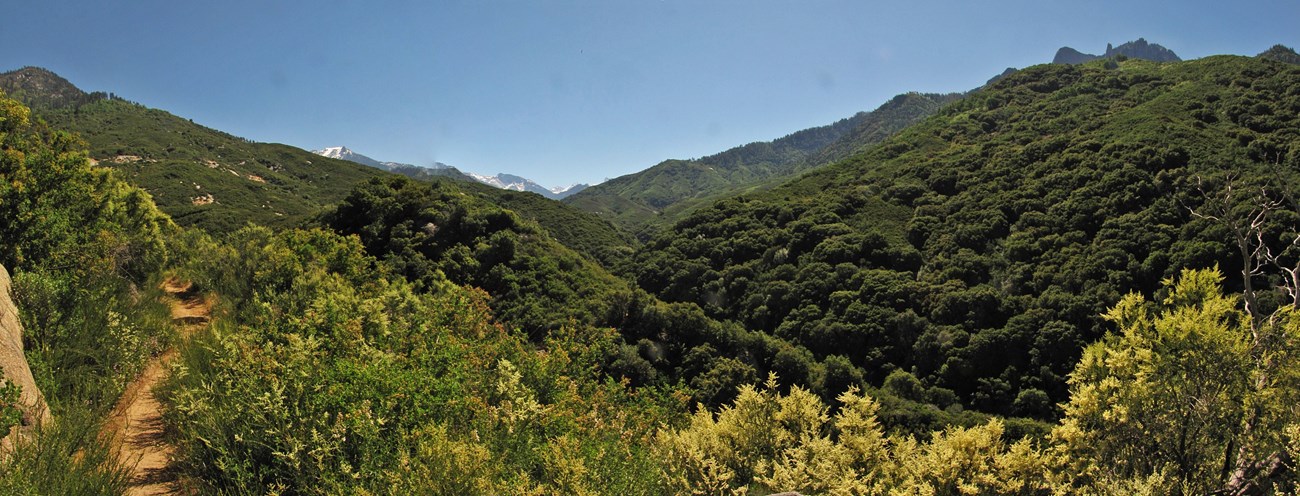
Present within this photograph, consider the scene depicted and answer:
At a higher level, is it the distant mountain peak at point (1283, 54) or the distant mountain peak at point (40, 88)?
the distant mountain peak at point (40, 88)

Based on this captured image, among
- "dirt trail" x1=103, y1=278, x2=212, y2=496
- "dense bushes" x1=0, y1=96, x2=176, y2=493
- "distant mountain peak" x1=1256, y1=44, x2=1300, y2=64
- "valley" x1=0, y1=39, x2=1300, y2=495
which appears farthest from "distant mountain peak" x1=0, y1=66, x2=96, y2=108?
"distant mountain peak" x1=1256, y1=44, x2=1300, y2=64

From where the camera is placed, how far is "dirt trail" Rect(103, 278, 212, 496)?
17.4ft

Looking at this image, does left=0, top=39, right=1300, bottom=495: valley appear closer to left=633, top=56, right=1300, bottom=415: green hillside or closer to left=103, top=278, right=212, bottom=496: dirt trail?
left=103, top=278, right=212, bottom=496: dirt trail

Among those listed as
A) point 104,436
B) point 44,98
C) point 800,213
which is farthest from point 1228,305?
point 44,98

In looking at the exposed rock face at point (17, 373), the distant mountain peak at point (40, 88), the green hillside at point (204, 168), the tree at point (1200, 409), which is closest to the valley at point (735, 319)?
the tree at point (1200, 409)

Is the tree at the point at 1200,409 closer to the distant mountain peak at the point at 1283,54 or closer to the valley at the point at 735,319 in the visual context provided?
the valley at the point at 735,319

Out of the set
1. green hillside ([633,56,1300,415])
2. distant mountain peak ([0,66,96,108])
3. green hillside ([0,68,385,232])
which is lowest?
green hillside ([633,56,1300,415])

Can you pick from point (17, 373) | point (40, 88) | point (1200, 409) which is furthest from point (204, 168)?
point (40, 88)

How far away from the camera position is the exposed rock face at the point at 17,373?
198 inches

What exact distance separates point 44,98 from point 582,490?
237m

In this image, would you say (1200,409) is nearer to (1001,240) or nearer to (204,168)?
(1001,240)

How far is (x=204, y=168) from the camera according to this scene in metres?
89.9

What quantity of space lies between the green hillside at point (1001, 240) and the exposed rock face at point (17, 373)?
109 feet

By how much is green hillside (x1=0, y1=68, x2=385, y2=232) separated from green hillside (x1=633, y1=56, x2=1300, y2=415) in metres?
45.9
